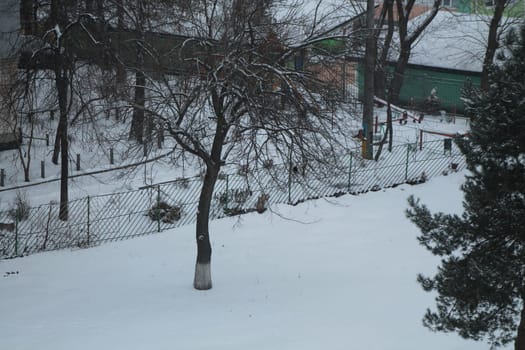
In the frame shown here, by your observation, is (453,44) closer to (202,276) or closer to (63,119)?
(63,119)

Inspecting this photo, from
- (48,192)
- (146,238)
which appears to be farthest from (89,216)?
(48,192)

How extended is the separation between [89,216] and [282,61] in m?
6.86

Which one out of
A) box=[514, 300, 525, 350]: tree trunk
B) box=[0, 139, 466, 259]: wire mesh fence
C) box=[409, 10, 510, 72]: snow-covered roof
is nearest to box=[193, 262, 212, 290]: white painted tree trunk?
box=[0, 139, 466, 259]: wire mesh fence

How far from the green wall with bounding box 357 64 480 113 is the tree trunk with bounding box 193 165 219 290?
18911mm

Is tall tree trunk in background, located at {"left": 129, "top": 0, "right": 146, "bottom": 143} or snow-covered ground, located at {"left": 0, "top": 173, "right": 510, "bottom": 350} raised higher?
tall tree trunk in background, located at {"left": 129, "top": 0, "right": 146, "bottom": 143}

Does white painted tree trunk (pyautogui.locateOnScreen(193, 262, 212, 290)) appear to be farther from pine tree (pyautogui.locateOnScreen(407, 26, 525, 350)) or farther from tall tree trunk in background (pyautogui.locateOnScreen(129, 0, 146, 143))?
pine tree (pyautogui.locateOnScreen(407, 26, 525, 350))

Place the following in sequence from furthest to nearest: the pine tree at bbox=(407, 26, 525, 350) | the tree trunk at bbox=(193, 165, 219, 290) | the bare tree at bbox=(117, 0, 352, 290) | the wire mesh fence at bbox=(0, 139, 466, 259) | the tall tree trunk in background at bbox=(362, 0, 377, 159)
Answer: the tall tree trunk in background at bbox=(362, 0, 377, 159), the wire mesh fence at bbox=(0, 139, 466, 259), the tree trunk at bbox=(193, 165, 219, 290), the bare tree at bbox=(117, 0, 352, 290), the pine tree at bbox=(407, 26, 525, 350)

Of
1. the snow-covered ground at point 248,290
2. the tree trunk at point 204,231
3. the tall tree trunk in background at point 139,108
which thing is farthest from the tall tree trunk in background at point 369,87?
the tree trunk at point 204,231

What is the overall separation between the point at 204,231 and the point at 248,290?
59.3 inches

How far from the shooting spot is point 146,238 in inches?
672

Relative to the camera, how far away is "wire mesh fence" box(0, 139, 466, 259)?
1670cm

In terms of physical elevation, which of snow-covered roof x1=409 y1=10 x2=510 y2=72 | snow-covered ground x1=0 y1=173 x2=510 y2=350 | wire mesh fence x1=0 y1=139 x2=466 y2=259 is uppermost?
snow-covered roof x1=409 y1=10 x2=510 y2=72

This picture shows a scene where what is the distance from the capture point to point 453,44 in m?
33.3

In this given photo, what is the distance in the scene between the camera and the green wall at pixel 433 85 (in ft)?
104
